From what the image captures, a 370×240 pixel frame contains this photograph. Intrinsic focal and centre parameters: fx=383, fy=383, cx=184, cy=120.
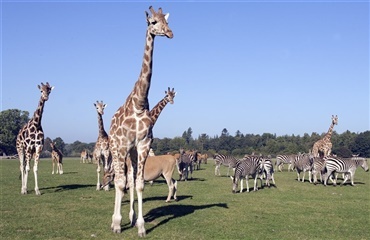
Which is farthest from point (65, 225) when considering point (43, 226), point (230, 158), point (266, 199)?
point (230, 158)

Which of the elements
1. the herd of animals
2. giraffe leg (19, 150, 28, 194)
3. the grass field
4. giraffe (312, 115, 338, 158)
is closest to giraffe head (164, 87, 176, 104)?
the herd of animals

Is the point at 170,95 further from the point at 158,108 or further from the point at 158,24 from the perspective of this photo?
the point at 158,24

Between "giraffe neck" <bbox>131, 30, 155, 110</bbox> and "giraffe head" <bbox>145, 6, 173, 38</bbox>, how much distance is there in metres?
0.27

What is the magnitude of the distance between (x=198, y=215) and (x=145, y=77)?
4.64 m

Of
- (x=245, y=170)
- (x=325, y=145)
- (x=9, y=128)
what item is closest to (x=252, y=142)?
(x=9, y=128)

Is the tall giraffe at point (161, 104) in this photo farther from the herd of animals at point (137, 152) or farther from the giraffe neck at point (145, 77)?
the giraffe neck at point (145, 77)

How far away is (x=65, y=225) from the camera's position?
10133 millimetres

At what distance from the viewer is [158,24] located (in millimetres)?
9422

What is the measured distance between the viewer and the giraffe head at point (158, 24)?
367 inches

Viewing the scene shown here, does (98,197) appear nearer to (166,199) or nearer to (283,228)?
(166,199)

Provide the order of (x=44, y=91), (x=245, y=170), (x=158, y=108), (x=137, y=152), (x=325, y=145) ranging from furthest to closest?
1. (x=325, y=145)
2. (x=245, y=170)
3. (x=44, y=91)
4. (x=158, y=108)
5. (x=137, y=152)

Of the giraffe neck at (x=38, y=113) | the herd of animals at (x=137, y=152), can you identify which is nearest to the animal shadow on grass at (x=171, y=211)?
the herd of animals at (x=137, y=152)

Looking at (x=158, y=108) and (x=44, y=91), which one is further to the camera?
(x=44, y=91)

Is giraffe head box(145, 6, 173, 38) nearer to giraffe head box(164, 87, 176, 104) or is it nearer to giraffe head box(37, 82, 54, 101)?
giraffe head box(164, 87, 176, 104)
